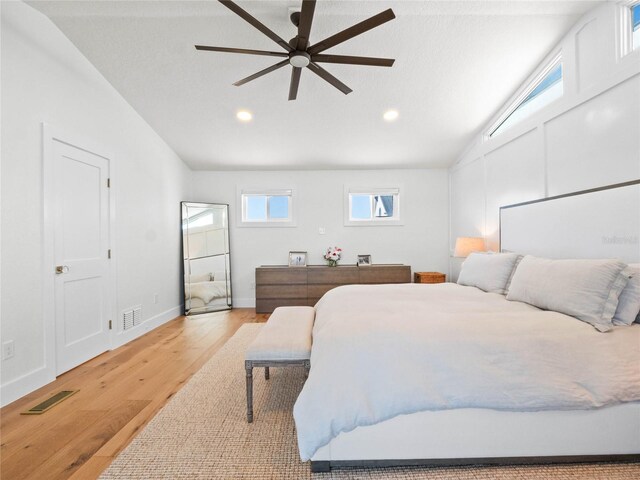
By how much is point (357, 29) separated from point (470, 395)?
222 centimetres

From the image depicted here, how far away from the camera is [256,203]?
513cm

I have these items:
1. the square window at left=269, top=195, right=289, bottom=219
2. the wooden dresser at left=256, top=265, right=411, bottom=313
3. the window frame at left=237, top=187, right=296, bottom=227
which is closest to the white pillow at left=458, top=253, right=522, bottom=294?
the wooden dresser at left=256, top=265, right=411, bottom=313

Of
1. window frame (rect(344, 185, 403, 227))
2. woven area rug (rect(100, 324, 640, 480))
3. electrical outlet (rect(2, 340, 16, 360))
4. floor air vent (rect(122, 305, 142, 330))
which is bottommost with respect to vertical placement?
woven area rug (rect(100, 324, 640, 480))

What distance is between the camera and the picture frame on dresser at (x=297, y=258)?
16.1 feet

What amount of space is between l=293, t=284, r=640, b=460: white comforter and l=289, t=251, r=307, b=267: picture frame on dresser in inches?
135

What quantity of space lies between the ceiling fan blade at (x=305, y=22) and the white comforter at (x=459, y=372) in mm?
1854

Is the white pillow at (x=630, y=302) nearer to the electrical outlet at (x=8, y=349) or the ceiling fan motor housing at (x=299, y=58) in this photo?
the ceiling fan motor housing at (x=299, y=58)

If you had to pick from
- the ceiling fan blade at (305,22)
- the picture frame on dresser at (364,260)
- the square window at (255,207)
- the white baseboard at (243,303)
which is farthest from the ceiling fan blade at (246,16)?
the white baseboard at (243,303)

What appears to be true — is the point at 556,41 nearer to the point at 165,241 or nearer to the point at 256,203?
the point at 256,203

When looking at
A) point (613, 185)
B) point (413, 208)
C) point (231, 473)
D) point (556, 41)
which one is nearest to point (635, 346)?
point (613, 185)

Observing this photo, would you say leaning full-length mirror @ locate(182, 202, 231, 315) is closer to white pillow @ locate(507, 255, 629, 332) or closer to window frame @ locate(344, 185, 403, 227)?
window frame @ locate(344, 185, 403, 227)

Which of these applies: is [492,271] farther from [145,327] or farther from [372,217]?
[145,327]

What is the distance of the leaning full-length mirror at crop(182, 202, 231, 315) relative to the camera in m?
4.49

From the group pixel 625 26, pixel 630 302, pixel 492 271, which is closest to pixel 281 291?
pixel 492 271
